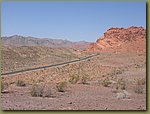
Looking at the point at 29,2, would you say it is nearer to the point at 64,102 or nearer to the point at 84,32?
the point at 84,32

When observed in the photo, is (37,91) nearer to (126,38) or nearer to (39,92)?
(39,92)

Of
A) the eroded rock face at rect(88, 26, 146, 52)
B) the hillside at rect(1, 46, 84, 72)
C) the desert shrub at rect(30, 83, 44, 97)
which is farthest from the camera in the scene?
the hillside at rect(1, 46, 84, 72)

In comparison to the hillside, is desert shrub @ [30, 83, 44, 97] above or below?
below

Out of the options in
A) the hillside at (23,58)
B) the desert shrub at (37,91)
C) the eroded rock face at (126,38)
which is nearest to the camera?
the desert shrub at (37,91)

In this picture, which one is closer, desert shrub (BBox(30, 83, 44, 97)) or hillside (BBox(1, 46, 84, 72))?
desert shrub (BBox(30, 83, 44, 97))

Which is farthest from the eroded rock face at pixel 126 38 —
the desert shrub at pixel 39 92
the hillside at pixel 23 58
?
the hillside at pixel 23 58

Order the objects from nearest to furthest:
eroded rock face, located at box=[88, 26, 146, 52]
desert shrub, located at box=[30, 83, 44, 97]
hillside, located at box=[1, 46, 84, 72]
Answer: desert shrub, located at box=[30, 83, 44, 97] → eroded rock face, located at box=[88, 26, 146, 52] → hillside, located at box=[1, 46, 84, 72]

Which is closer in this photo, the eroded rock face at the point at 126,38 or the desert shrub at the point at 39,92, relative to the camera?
the desert shrub at the point at 39,92

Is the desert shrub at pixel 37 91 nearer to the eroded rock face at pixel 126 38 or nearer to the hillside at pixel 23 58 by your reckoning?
the eroded rock face at pixel 126 38

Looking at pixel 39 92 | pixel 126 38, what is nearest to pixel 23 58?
pixel 126 38

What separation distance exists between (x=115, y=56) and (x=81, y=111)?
22.7 meters

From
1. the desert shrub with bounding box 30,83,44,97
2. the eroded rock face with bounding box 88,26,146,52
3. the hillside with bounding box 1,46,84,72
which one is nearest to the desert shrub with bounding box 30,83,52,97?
the desert shrub with bounding box 30,83,44,97

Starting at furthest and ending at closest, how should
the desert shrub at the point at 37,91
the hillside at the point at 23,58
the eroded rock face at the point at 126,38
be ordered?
the hillside at the point at 23,58
the eroded rock face at the point at 126,38
the desert shrub at the point at 37,91

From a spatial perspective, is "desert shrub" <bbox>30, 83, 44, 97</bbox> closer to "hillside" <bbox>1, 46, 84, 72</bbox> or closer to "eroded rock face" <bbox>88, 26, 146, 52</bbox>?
"eroded rock face" <bbox>88, 26, 146, 52</bbox>
